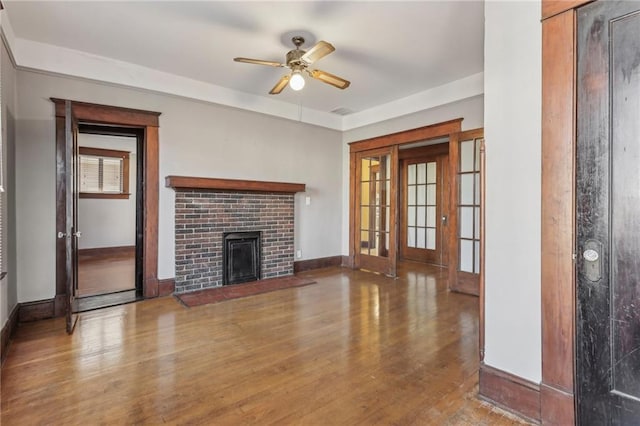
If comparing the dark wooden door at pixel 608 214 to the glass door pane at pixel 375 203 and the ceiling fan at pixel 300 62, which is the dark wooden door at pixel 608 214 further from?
the glass door pane at pixel 375 203

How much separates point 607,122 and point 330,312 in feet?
9.14

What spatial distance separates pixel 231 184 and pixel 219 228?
25.8 inches

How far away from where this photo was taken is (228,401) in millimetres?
1899

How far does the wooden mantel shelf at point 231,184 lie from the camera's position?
160 inches

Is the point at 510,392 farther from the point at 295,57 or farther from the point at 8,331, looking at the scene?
the point at 8,331

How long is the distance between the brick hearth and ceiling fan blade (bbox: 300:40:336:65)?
2.36 metres

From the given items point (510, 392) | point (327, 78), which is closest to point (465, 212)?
point (327, 78)

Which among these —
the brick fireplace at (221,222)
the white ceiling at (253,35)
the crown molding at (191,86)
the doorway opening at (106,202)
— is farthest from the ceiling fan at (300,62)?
the doorway opening at (106,202)

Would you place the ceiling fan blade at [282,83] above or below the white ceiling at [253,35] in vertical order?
below

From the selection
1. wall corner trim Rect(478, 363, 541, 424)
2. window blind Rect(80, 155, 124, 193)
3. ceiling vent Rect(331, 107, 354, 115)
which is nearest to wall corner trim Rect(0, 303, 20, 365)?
wall corner trim Rect(478, 363, 541, 424)

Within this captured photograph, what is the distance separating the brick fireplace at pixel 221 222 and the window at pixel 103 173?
4253mm

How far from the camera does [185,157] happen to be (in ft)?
14.2

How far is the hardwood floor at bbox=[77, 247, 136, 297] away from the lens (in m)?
4.42

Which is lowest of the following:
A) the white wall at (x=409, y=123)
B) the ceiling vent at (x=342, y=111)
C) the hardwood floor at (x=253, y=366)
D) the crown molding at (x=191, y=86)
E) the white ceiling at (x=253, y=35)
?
the hardwood floor at (x=253, y=366)
